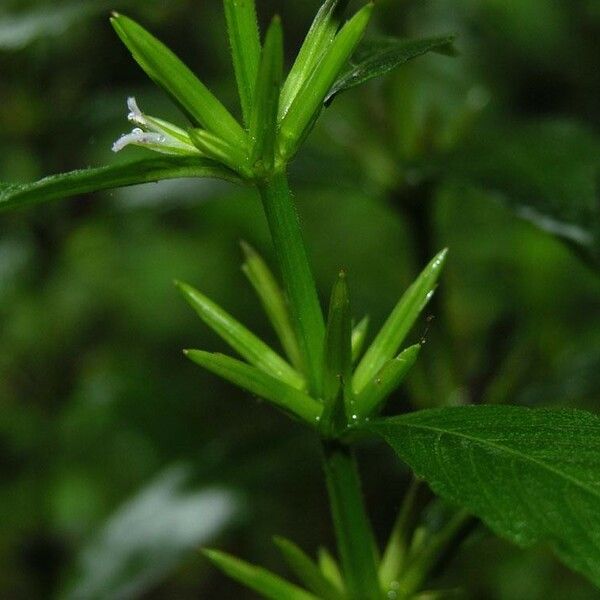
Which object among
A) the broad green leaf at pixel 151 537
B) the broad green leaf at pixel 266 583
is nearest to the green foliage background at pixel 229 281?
the broad green leaf at pixel 151 537

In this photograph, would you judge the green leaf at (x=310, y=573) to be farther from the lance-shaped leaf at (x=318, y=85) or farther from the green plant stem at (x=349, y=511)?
the lance-shaped leaf at (x=318, y=85)

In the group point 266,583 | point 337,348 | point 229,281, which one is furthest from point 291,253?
point 229,281

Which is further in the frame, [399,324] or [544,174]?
[544,174]

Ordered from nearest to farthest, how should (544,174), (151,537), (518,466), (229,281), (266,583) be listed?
(518,466) < (266,583) < (544,174) < (151,537) < (229,281)

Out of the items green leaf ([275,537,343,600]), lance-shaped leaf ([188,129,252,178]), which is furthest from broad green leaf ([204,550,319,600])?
lance-shaped leaf ([188,129,252,178])

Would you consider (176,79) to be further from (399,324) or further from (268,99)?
(399,324)

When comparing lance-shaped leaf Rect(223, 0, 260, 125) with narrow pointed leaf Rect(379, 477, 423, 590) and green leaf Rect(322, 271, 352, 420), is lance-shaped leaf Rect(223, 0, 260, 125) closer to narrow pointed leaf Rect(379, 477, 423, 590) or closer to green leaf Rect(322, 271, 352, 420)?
green leaf Rect(322, 271, 352, 420)
